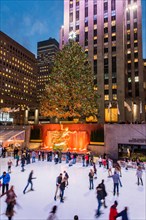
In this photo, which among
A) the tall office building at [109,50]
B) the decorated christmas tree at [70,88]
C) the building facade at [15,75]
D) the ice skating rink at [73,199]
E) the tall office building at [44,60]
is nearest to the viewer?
the ice skating rink at [73,199]

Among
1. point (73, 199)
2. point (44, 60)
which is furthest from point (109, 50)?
point (44, 60)

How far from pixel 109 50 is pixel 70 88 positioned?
29.5 metres

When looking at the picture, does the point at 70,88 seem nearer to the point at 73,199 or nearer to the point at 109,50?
the point at 73,199

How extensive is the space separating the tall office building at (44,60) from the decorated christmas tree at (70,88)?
116 m

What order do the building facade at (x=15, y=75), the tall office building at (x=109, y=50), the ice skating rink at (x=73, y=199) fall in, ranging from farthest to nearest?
the building facade at (x=15, y=75), the tall office building at (x=109, y=50), the ice skating rink at (x=73, y=199)

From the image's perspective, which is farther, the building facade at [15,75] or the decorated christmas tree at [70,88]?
the building facade at [15,75]

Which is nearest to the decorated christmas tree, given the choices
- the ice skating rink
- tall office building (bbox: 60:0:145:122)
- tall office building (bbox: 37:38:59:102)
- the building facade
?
the ice skating rink

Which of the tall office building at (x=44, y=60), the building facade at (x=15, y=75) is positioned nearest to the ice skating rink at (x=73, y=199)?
the building facade at (x=15, y=75)

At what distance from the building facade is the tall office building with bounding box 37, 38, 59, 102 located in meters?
22.5

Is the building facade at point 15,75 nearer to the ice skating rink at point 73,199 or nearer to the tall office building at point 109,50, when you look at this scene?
the tall office building at point 109,50

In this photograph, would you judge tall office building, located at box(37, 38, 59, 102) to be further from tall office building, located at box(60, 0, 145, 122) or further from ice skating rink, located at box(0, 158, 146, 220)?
ice skating rink, located at box(0, 158, 146, 220)

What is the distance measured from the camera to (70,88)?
33531 mm

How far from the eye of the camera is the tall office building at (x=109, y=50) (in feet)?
176

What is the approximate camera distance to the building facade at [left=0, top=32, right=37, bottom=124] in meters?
103
